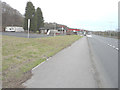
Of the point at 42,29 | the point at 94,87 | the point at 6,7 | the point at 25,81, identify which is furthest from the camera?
the point at 42,29

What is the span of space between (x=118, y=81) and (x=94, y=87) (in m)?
1.14

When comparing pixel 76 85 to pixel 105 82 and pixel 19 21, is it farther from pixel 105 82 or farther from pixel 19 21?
pixel 19 21

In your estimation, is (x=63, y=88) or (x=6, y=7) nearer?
(x=63, y=88)

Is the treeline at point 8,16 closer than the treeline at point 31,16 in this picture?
No

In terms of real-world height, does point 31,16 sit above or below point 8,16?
below

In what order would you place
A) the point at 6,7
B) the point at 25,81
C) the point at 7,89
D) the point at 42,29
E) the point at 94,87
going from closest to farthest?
the point at 7,89 < the point at 94,87 < the point at 25,81 < the point at 6,7 < the point at 42,29

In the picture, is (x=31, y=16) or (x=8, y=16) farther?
(x=8, y=16)

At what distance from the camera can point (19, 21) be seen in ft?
229

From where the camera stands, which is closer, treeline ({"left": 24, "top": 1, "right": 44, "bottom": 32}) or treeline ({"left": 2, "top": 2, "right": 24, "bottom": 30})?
treeline ({"left": 24, "top": 1, "right": 44, "bottom": 32})

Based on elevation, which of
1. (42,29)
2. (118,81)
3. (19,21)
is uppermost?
(19,21)

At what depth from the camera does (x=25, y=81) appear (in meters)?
3.99

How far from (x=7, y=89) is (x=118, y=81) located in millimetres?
3632

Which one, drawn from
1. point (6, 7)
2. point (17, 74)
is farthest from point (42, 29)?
point (17, 74)

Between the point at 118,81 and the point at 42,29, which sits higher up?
the point at 42,29
